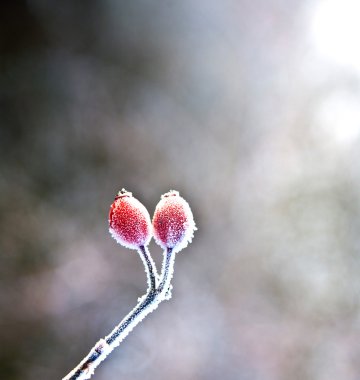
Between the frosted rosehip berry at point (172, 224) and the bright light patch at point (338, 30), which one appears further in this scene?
the bright light patch at point (338, 30)

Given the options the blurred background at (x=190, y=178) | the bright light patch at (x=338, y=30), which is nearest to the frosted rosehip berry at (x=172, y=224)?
the blurred background at (x=190, y=178)

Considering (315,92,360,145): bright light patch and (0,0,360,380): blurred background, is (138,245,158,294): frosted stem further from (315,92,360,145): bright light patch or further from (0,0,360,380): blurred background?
(315,92,360,145): bright light patch

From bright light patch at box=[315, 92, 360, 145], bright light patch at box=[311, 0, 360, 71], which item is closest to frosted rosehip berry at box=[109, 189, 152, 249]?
bright light patch at box=[315, 92, 360, 145]

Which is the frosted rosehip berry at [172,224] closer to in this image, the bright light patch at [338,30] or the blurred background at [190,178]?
the blurred background at [190,178]

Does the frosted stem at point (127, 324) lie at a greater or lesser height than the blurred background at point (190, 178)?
lesser

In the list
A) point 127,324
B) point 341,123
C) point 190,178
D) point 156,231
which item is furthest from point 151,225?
point 341,123

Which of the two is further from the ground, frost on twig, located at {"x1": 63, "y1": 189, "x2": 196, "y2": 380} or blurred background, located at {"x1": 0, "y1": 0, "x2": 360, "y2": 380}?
blurred background, located at {"x1": 0, "y1": 0, "x2": 360, "y2": 380}
